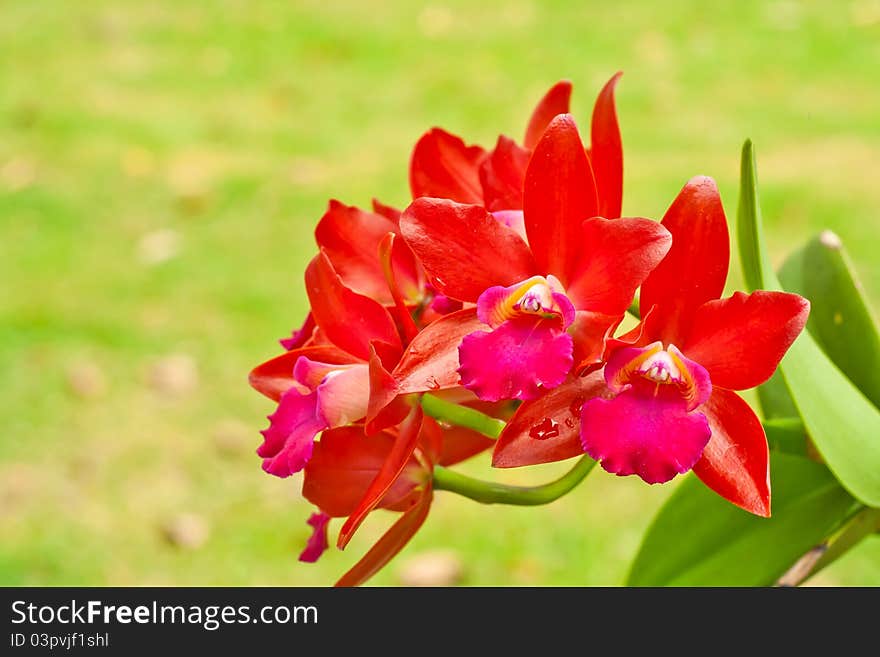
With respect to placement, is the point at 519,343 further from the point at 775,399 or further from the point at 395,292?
the point at 775,399

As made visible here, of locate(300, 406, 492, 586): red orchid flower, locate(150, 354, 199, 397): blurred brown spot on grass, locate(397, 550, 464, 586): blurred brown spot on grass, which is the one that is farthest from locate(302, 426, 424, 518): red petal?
locate(150, 354, 199, 397): blurred brown spot on grass

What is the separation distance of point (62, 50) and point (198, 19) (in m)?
0.42

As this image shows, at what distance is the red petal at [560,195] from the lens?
1.68ft

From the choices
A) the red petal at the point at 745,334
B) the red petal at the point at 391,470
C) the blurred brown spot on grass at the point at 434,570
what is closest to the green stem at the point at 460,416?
the red petal at the point at 391,470

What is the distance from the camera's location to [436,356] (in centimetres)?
51

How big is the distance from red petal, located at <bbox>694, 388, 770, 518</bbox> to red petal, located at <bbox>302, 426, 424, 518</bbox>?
6.6 inches

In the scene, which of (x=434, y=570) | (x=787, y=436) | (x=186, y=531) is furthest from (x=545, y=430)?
(x=186, y=531)

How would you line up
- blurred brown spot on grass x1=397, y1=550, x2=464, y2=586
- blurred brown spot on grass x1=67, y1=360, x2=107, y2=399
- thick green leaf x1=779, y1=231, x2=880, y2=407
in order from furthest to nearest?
blurred brown spot on grass x1=67, y1=360, x2=107, y2=399
blurred brown spot on grass x1=397, y1=550, x2=464, y2=586
thick green leaf x1=779, y1=231, x2=880, y2=407

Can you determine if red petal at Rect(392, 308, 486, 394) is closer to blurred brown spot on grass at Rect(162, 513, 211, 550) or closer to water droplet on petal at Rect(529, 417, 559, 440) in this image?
water droplet on petal at Rect(529, 417, 559, 440)

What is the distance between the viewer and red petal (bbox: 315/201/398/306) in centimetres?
60

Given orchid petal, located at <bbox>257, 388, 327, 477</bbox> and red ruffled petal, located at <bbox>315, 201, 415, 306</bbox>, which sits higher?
red ruffled petal, located at <bbox>315, 201, 415, 306</bbox>

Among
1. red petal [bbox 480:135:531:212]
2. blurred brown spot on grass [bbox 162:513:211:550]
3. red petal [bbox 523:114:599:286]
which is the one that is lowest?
red petal [bbox 523:114:599:286]
